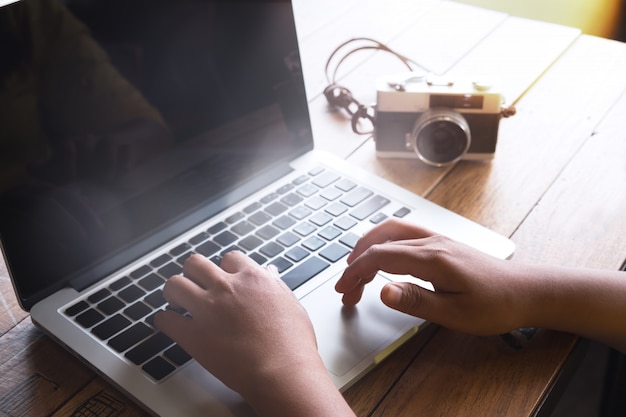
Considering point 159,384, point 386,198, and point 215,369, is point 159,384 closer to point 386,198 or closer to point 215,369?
point 215,369

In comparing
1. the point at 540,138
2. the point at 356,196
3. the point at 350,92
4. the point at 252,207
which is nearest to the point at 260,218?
the point at 252,207

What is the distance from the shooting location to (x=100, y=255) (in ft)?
2.48

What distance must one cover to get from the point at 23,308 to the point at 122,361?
141 millimetres

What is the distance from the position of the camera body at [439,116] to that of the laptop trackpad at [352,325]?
267 mm

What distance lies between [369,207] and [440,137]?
0.53ft

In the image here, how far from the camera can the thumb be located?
663mm

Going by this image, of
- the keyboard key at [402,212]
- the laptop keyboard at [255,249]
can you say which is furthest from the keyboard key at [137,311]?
the keyboard key at [402,212]

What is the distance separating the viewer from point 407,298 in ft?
2.19

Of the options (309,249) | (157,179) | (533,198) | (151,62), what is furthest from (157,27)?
(533,198)

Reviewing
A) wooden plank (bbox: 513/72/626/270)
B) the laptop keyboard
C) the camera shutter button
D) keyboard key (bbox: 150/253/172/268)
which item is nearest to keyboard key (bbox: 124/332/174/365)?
the laptop keyboard

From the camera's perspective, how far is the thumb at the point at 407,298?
663mm

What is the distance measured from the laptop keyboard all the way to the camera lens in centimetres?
12

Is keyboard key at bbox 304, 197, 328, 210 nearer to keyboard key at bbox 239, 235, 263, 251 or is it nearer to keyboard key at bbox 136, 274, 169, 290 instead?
keyboard key at bbox 239, 235, 263, 251

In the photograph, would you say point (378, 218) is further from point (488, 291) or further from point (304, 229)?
point (488, 291)
